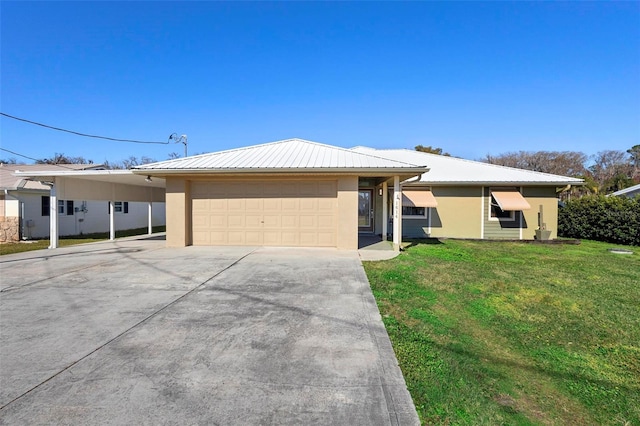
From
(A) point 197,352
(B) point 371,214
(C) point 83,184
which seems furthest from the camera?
(B) point 371,214

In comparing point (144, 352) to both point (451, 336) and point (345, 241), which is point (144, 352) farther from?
point (345, 241)

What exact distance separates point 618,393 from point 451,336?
1.59 meters

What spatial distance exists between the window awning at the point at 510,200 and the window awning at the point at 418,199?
8.95ft

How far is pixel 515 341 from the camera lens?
4141 millimetres

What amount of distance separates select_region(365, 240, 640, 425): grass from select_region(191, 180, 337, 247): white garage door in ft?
10.6

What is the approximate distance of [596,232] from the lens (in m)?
15.3

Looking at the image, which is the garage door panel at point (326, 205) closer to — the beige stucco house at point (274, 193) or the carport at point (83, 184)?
the beige stucco house at point (274, 193)

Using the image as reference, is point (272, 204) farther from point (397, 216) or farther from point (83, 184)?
point (83, 184)

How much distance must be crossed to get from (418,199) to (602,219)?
28.7 feet

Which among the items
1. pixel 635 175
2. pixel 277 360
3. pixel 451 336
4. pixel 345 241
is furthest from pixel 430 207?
pixel 635 175

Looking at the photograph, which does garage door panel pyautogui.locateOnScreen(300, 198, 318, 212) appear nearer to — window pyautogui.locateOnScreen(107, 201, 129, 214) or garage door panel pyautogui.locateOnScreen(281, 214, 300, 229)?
garage door panel pyautogui.locateOnScreen(281, 214, 300, 229)

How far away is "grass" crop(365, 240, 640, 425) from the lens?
2805 millimetres

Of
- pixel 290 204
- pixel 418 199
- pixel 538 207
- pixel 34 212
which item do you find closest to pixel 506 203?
pixel 538 207

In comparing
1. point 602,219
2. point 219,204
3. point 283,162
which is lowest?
point 602,219
